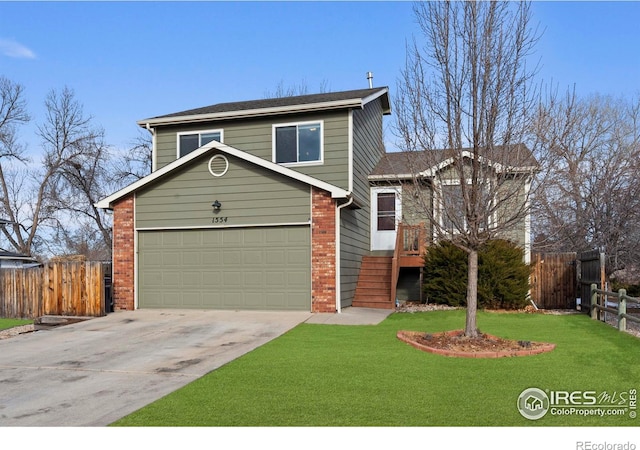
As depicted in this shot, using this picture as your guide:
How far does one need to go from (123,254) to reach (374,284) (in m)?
7.25

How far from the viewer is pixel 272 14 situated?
39.6ft

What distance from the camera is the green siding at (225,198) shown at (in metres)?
12.8

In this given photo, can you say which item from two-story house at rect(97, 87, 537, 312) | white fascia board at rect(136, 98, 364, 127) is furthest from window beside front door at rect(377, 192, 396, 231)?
A: white fascia board at rect(136, 98, 364, 127)

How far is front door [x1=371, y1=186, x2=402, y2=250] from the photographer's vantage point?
1659cm

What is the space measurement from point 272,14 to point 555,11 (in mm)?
6418

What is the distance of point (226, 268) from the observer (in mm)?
13203

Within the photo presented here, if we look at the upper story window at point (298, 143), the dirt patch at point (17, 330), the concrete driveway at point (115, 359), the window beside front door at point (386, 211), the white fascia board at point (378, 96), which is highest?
the white fascia board at point (378, 96)

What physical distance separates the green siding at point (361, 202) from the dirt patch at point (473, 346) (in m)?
4.58

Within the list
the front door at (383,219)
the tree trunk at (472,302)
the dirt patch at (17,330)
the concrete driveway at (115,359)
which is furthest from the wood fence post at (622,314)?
the dirt patch at (17,330)


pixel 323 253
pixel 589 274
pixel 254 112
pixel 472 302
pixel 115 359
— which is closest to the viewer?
pixel 115 359

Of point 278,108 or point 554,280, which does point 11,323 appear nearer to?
point 278,108

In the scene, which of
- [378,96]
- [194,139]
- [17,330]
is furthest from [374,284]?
[17,330]

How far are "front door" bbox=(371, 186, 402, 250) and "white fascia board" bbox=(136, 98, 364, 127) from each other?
12.6 ft

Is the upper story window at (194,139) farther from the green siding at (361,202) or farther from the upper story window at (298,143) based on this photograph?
the green siding at (361,202)
